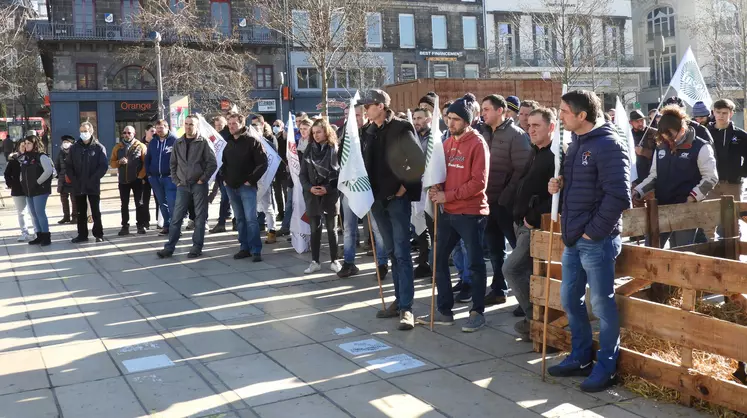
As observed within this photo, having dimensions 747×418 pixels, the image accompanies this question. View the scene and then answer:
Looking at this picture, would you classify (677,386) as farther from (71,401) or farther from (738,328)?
(71,401)

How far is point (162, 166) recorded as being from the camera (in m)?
13.5

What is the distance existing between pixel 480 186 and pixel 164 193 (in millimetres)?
8623

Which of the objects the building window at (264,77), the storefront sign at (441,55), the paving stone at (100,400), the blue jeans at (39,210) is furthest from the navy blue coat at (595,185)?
the storefront sign at (441,55)

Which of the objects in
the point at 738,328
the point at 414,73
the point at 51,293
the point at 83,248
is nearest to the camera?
the point at 738,328

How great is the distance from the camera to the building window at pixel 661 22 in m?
53.8

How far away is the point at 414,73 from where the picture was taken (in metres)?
45.4

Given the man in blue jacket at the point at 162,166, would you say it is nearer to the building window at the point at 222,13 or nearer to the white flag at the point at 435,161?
the white flag at the point at 435,161

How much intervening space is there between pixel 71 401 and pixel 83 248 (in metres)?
7.68

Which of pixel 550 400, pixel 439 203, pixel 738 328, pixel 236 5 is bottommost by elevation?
pixel 550 400

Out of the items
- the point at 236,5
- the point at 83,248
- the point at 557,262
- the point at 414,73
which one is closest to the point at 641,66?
the point at 414,73

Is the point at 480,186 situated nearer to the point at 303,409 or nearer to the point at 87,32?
the point at 303,409

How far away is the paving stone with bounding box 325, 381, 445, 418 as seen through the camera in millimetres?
4762

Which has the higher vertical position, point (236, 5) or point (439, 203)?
point (236, 5)

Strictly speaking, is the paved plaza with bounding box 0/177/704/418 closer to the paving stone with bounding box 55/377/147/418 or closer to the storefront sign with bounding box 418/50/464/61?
the paving stone with bounding box 55/377/147/418
